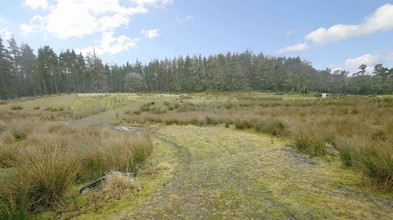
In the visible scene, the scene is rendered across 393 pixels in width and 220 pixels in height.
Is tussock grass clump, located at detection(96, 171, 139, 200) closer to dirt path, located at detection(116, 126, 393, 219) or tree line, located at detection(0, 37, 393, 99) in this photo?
dirt path, located at detection(116, 126, 393, 219)

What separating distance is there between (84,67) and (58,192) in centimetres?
7655

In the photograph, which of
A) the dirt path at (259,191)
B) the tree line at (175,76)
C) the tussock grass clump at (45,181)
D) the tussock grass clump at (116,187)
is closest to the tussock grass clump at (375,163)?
the dirt path at (259,191)

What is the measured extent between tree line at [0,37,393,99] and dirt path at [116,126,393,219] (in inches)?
2497

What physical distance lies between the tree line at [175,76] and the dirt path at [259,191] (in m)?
63.4

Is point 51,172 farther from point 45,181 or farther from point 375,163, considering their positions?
point 375,163

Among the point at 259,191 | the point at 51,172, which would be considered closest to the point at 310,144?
the point at 259,191

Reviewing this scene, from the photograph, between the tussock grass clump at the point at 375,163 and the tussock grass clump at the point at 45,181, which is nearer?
the tussock grass clump at the point at 45,181

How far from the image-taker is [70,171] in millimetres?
4355

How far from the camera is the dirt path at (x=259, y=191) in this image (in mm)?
3506

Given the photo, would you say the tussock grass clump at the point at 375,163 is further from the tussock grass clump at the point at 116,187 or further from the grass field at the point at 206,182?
the tussock grass clump at the point at 116,187

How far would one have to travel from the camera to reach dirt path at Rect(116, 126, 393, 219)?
3506 mm

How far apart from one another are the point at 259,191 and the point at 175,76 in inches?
3290

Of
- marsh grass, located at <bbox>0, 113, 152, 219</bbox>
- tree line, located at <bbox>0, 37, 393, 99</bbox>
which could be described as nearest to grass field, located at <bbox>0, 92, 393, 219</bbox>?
marsh grass, located at <bbox>0, 113, 152, 219</bbox>

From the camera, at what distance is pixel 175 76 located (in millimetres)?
86375
